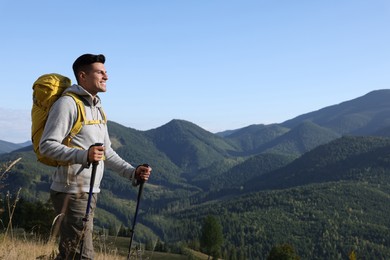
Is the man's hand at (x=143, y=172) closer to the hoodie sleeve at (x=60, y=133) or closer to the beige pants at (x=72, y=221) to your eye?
the beige pants at (x=72, y=221)

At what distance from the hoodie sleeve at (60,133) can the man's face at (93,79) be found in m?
0.39

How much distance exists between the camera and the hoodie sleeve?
407cm

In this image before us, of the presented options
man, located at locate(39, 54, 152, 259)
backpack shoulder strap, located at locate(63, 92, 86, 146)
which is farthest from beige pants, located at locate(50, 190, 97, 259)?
backpack shoulder strap, located at locate(63, 92, 86, 146)

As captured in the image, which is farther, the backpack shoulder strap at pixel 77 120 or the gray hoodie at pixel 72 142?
the backpack shoulder strap at pixel 77 120

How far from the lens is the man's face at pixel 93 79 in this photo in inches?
188

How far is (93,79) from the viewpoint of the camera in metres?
4.77

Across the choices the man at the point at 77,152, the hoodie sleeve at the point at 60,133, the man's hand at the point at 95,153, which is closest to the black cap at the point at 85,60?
the man at the point at 77,152

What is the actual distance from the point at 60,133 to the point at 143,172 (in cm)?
104

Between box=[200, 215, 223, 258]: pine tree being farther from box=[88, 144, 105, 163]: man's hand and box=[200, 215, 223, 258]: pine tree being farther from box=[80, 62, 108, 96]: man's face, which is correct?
box=[88, 144, 105, 163]: man's hand

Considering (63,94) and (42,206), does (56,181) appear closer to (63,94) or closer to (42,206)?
(63,94)

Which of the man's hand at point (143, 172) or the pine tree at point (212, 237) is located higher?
the man's hand at point (143, 172)

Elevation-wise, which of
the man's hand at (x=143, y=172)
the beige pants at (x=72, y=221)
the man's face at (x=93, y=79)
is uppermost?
the man's face at (x=93, y=79)

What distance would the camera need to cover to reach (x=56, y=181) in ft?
14.5

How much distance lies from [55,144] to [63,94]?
662 millimetres
